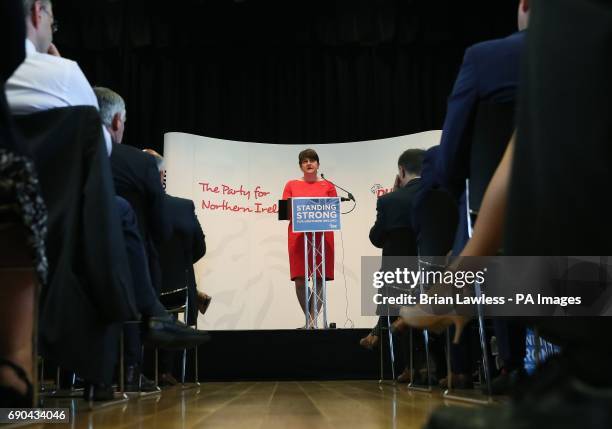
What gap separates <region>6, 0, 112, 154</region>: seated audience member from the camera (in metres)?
1.73

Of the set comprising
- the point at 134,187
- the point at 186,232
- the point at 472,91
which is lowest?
the point at 186,232

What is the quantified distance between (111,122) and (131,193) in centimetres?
37

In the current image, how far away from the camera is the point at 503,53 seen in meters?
1.77

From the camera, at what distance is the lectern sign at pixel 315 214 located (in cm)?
548

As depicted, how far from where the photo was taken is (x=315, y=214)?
5504mm

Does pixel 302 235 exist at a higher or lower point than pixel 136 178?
lower

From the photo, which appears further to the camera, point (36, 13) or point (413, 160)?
point (413, 160)

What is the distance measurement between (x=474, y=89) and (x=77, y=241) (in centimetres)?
105

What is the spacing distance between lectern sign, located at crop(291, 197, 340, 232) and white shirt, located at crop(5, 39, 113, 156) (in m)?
3.64

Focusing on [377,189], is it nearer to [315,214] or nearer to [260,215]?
[260,215]

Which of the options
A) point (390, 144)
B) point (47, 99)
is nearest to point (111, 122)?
point (47, 99)

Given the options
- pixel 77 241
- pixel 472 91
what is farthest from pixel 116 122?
pixel 472 91

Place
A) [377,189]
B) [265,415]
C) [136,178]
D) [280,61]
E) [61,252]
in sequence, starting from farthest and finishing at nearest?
[280,61]
[377,189]
[136,178]
[265,415]
[61,252]

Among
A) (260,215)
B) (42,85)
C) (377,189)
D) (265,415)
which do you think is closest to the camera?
(42,85)
